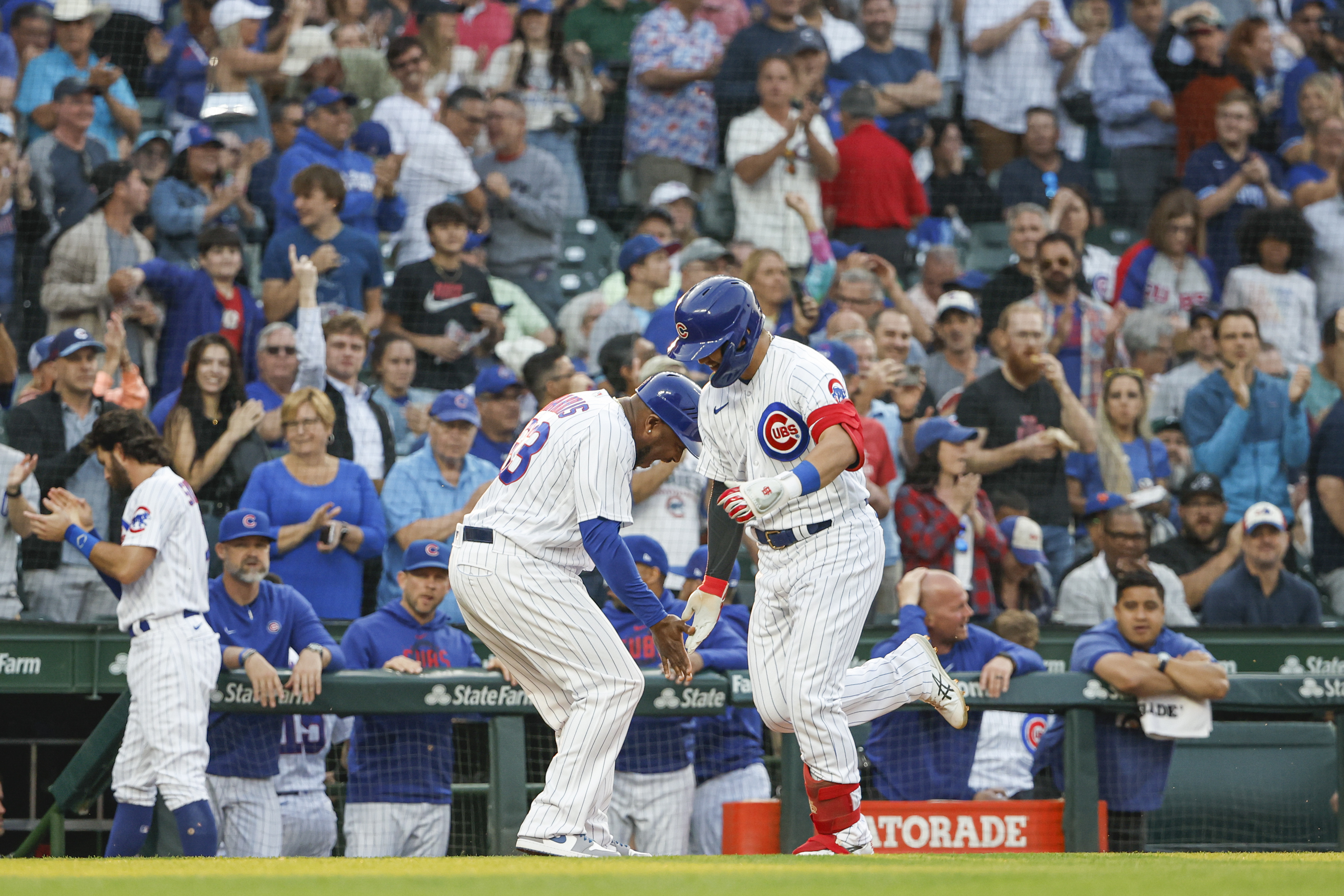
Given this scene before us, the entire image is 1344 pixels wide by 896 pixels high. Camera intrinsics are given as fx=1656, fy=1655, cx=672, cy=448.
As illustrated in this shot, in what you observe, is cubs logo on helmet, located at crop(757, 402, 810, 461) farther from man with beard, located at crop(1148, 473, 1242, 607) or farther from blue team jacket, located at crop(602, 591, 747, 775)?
man with beard, located at crop(1148, 473, 1242, 607)

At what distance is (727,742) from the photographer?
23.7 ft

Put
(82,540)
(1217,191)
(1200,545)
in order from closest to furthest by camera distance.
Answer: (82,540)
(1200,545)
(1217,191)

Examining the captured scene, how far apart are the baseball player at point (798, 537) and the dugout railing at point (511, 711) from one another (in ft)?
3.88

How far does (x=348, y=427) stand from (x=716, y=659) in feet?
8.63

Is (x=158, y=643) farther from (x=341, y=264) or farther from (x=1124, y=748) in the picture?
(x=1124, y=748)

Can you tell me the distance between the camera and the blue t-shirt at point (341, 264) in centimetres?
919

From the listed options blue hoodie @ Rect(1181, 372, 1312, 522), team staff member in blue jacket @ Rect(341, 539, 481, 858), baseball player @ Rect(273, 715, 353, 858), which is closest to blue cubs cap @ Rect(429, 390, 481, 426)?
team staff member in blue jacket @ Rect(341, 539, 481, 858)

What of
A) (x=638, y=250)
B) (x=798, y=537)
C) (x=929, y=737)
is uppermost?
(x=638, y=250)

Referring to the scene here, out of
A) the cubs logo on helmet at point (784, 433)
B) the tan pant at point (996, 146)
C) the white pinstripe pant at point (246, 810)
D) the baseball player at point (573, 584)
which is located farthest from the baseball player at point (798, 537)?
the tan pant at point (996, 146)

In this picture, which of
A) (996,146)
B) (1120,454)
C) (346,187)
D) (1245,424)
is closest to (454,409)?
(346,187)

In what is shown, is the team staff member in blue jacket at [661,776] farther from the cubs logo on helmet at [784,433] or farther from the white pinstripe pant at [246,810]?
the cubs logo on helmet at [784,433]

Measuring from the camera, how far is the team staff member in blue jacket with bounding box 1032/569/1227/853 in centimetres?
672

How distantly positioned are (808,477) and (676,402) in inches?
27.0

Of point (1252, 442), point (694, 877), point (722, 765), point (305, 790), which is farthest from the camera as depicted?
point (1252, 442)
